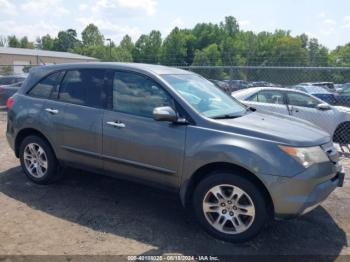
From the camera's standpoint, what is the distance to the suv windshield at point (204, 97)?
13.7 feet

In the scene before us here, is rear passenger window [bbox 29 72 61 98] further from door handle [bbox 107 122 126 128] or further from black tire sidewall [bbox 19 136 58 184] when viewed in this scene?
door handle [bbox 107 122 126 128]

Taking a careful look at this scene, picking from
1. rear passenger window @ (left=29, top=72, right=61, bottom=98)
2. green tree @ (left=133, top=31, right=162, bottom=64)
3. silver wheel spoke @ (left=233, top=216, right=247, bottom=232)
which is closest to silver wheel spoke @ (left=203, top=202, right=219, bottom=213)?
silver wheel spoke @ (left=233, top=216, right=247, bottom=232)

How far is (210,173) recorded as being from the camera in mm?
3916

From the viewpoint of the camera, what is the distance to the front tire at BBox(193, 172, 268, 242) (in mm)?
3654

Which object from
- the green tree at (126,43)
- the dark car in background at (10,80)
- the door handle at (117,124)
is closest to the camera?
the door handle at (117,124)

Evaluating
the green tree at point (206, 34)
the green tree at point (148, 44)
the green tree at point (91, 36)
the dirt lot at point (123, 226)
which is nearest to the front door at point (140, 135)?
the dirt lot at point (123, 226)

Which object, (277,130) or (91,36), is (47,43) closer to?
(91,36)

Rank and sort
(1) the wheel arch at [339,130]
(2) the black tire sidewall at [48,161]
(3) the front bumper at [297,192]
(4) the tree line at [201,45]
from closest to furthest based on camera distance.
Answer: (3) the front bumper at [297,192] → (2) the black tire sidewall at [48,161] → (1) the wheel arch at [339,130] → (4) the tree line at [201,45]

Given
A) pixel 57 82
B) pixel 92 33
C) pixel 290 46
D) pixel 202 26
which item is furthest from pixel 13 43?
pixel 57 82

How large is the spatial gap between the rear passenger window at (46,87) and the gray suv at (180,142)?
0.01m

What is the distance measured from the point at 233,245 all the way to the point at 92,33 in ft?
356

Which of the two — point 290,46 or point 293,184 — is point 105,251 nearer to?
point 293,184

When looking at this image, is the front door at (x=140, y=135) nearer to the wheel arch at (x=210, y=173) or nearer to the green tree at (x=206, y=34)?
the wheel arch at (x=210, y=173)

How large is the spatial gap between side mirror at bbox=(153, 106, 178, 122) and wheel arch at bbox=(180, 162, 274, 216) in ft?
1.99
